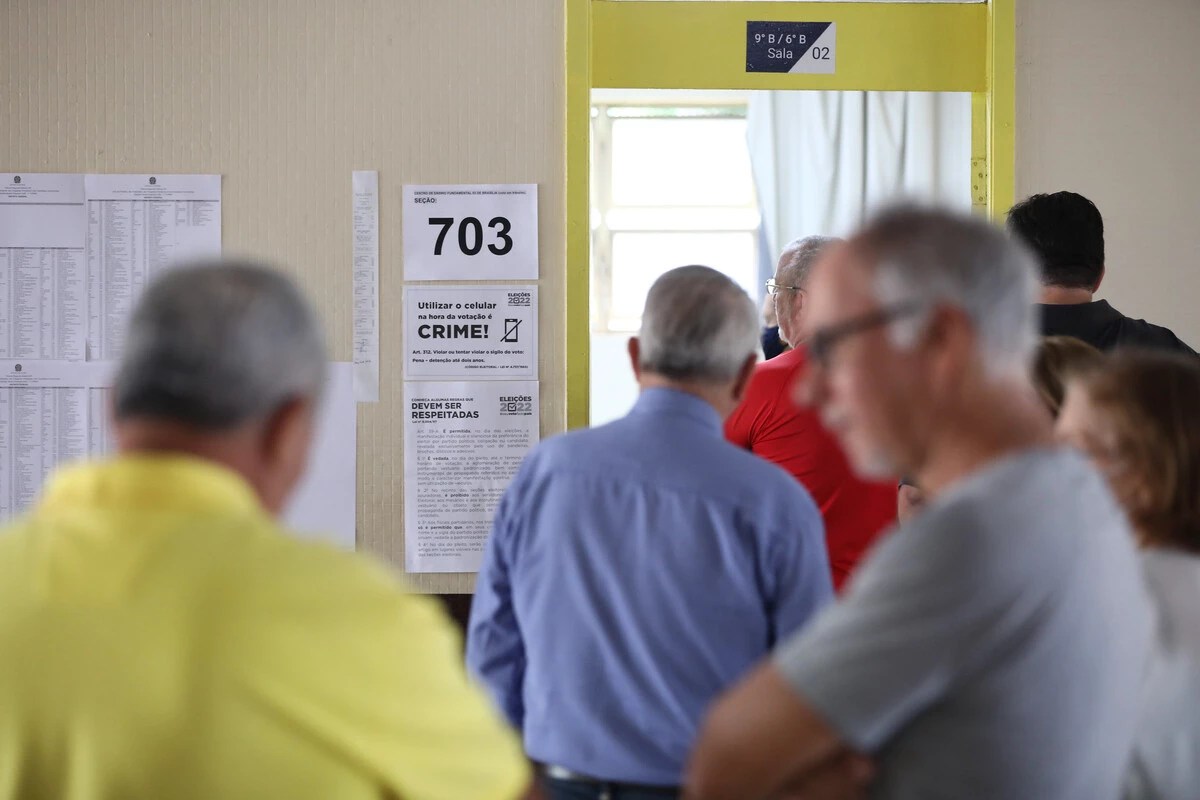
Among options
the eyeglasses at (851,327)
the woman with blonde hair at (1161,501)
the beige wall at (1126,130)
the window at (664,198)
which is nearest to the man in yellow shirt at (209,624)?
the eyeglasses at (851,327)

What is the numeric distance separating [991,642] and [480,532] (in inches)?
81.1

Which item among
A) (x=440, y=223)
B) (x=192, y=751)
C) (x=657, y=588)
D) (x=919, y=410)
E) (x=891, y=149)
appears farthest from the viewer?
(x=891, y=149)

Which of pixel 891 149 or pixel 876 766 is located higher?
pixel 891 149

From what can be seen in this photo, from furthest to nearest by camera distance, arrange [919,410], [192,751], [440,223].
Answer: [440,223]
[919,410]
[192,751]

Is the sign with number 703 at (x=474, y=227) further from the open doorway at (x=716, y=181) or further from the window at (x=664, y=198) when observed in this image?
the window at (x=664, y=198)

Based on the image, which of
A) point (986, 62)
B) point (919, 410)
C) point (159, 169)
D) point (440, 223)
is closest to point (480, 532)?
point (440, 223)

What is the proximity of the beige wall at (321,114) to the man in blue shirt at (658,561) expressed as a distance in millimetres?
1054

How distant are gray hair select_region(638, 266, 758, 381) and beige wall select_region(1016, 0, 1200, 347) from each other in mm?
1389

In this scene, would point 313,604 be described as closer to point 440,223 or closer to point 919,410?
point 919,410

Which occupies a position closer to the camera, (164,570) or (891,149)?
(164,570)

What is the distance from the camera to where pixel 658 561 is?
69.0 inches

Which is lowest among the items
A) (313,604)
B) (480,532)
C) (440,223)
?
(480,532)

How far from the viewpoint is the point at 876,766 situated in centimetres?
98

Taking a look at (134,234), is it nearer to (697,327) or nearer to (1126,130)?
(697,327)
